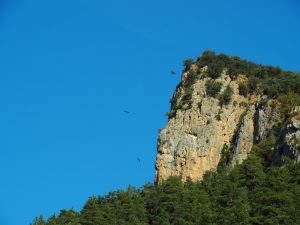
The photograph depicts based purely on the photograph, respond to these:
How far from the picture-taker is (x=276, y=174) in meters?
88.0

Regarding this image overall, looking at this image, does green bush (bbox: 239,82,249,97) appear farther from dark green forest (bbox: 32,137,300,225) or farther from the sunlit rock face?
dark green forest (bbox: 32,137,300,225)

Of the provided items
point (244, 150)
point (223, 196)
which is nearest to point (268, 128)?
point (244, 150)

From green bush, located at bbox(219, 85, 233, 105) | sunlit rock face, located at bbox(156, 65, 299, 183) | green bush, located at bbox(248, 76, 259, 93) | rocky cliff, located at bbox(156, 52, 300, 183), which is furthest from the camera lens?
green bush, located at bbox(248, 76, 259, 93)

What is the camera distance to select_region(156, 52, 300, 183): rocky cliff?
10169cm

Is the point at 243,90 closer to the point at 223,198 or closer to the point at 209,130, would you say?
the point at 209,130

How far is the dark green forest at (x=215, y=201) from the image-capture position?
8275 centimetres

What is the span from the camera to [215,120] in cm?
10544

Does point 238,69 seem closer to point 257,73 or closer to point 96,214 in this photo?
point 257,73

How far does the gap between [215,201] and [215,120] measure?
1921cm

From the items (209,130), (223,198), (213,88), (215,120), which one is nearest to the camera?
(223,198)

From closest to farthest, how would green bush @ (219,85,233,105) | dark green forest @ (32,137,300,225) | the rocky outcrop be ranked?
1. dark green forest @ (32,137,300,225)
2. the rocky outcrop
3. green bush @ (219,85,233,105)

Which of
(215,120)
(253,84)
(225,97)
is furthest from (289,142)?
(253,84)

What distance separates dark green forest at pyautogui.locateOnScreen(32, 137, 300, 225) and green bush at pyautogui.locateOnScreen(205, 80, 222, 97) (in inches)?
453

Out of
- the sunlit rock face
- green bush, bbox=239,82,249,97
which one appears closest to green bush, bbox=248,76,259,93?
green bush, bbox=239,82,249,97
